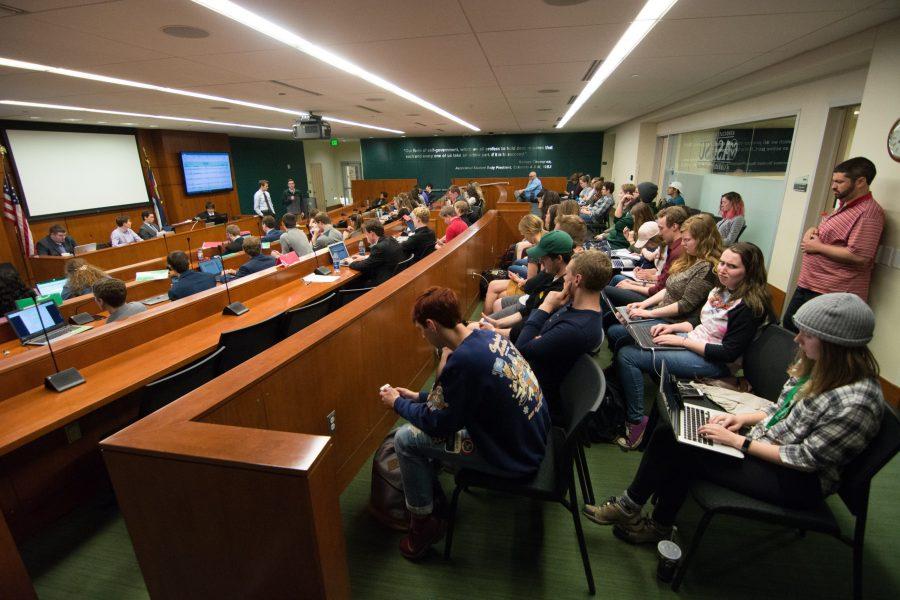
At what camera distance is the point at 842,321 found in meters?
1.35

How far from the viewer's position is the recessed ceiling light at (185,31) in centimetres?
278

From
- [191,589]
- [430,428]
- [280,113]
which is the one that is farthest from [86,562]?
[280,113]

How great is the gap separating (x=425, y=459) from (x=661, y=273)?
2534 millimetres

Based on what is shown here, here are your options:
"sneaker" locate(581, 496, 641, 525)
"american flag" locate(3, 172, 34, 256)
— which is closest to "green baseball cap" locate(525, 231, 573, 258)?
"sneaker" locate(581, 496, 641, 525)

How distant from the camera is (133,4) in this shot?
2.34 metres

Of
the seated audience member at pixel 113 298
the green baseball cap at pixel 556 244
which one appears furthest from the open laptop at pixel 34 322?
the green baseball cap at pixel 556 244

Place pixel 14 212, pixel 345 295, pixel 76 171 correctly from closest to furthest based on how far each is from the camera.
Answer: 1. pixel 345 295
2. pixel 14 212
3. pixel 76 171

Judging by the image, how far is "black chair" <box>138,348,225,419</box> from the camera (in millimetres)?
1891

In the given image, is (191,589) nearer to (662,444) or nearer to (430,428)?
(430,428)

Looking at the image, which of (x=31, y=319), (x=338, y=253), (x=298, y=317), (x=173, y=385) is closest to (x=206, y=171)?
(x=338, y=253)

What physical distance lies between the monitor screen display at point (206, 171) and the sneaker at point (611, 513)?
Answer: 12.7 meters

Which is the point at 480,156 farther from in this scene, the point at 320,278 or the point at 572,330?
the point at 572,330

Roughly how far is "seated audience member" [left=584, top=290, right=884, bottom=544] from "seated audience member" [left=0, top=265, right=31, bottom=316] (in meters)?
6.84

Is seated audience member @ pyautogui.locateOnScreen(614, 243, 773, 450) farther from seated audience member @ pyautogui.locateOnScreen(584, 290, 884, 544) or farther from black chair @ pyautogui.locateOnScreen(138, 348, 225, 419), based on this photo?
black chair @ pyautogui.locateOnScreen(138, 348, 225, 419)
